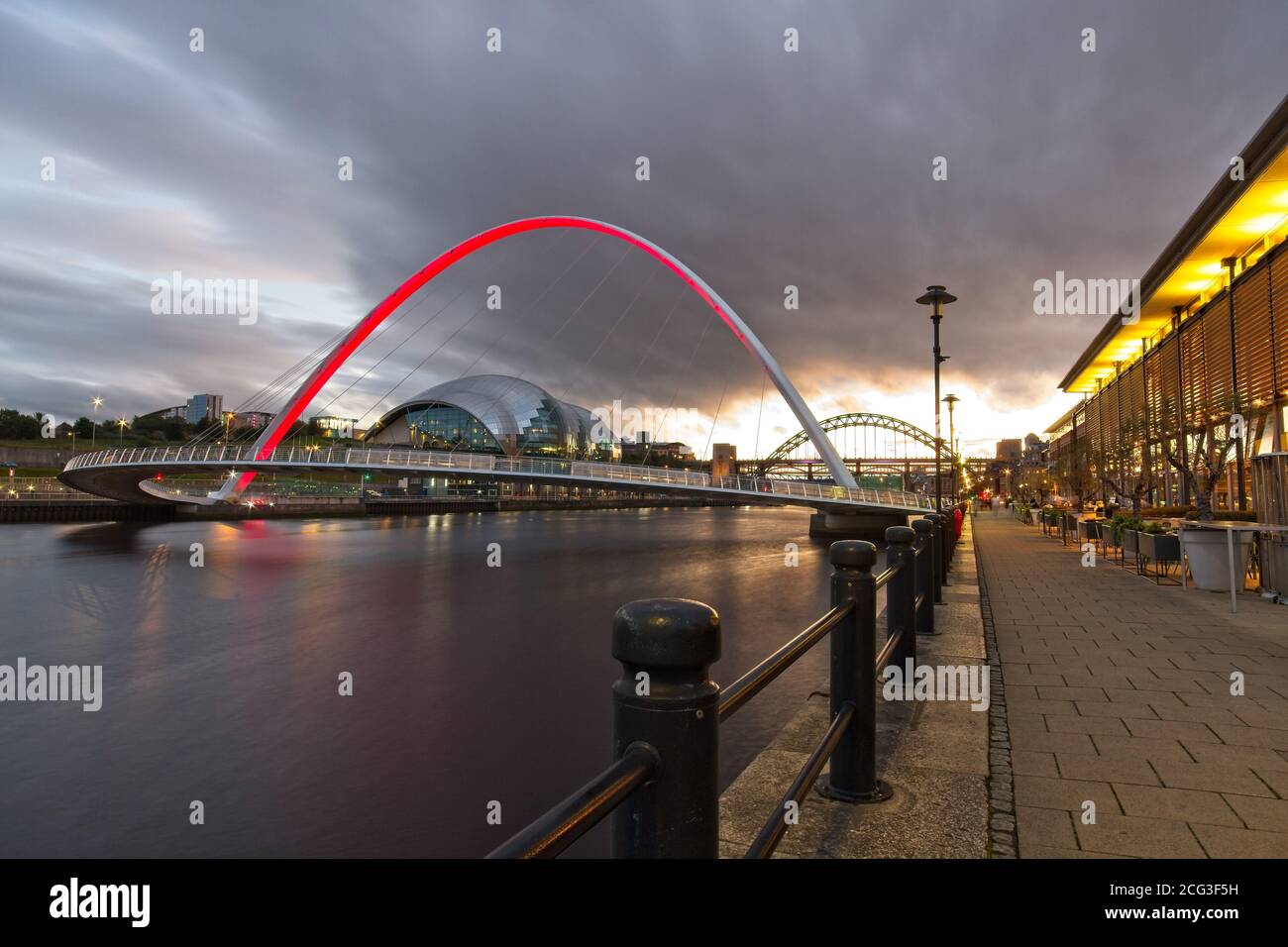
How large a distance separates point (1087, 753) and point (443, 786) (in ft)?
20.4

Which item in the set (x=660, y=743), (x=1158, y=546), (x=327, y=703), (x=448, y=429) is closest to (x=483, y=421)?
(x=448, y=429)

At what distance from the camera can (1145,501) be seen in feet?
105

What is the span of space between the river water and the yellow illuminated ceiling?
1418cm

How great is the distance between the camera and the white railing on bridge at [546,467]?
1563 inches

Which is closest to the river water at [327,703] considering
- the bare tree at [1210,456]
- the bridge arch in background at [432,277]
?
the bare tree at [1210,456]

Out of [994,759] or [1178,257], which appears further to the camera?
[1178,257]

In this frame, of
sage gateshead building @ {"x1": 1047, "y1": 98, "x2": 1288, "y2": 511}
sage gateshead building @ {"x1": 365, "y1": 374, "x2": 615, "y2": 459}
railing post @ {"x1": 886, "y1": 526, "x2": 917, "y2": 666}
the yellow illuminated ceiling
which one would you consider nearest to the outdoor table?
sage gateshead building @ {"x1": 1047, "y1": 98, "x2": 1288, "y2": 511}

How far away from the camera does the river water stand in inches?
286

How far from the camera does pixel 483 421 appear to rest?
102 metres

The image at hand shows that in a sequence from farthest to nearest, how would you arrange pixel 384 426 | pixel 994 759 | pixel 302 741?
1. pixel 384 426
2. pixel 302 741
3. pixel 994 759

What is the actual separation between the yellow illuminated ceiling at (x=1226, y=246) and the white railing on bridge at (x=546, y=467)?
52.5 ft

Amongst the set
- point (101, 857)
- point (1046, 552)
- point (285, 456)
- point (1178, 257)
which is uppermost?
point (1178, 257)
